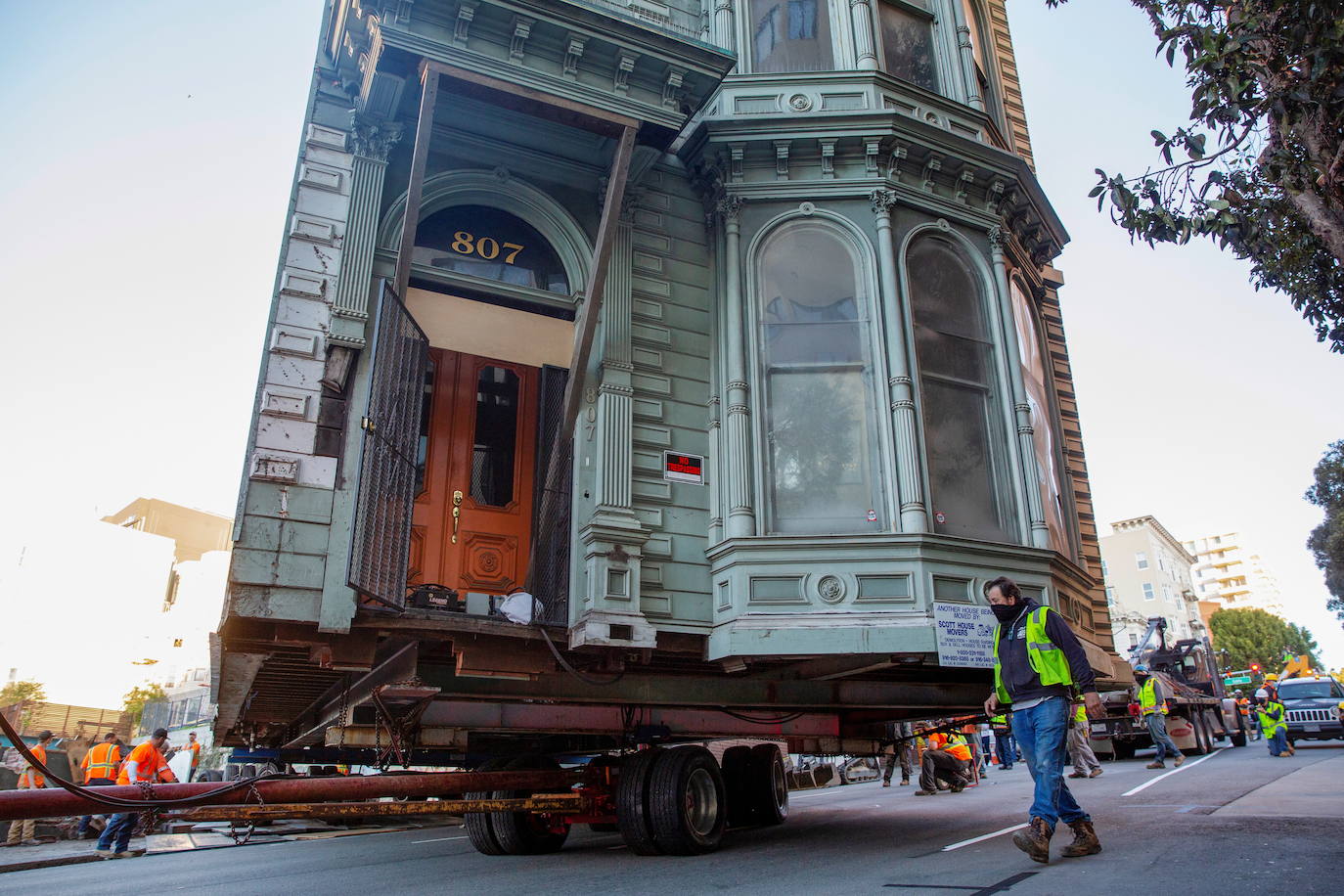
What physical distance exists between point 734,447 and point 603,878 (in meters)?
3.91

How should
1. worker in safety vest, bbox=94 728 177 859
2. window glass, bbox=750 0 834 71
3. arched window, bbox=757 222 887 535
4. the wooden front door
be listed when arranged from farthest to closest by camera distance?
worker in safety vest, bbox=94 728 177 859, window glass, bbox=750 0 834 71, the wooden front door, arched window, bbox=757 222 887 535

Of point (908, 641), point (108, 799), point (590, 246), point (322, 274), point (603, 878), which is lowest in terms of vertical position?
point (603, 878)

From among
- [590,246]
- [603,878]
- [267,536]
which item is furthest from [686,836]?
[590,246]

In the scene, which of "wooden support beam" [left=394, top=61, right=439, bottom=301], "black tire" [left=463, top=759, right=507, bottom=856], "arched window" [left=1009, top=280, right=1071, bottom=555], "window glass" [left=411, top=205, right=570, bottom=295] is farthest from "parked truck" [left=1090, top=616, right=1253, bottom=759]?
"wooden support beam" [left=394, top=61, right=439, bottom=301]

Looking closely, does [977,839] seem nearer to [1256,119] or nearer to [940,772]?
[1256,119]

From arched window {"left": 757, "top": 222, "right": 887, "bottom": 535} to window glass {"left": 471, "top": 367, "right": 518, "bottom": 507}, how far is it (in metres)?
2.92

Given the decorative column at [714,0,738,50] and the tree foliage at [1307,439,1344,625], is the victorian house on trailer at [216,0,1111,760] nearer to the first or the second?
the decorative column at [714,0,738,50]

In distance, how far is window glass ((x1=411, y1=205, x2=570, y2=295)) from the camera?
944cm

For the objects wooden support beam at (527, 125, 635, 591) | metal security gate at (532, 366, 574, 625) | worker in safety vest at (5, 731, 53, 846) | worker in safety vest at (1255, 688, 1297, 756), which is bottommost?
worker in safety vest at (5, 731, 53, 846)

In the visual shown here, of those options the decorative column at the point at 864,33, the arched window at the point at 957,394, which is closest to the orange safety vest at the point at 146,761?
the arched window at the point at 957,394

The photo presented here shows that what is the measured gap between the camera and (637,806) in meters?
8.21

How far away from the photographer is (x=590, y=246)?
9617 millimetres

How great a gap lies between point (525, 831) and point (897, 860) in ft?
12.5

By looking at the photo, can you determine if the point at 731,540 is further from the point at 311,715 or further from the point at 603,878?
the point at 311,715
